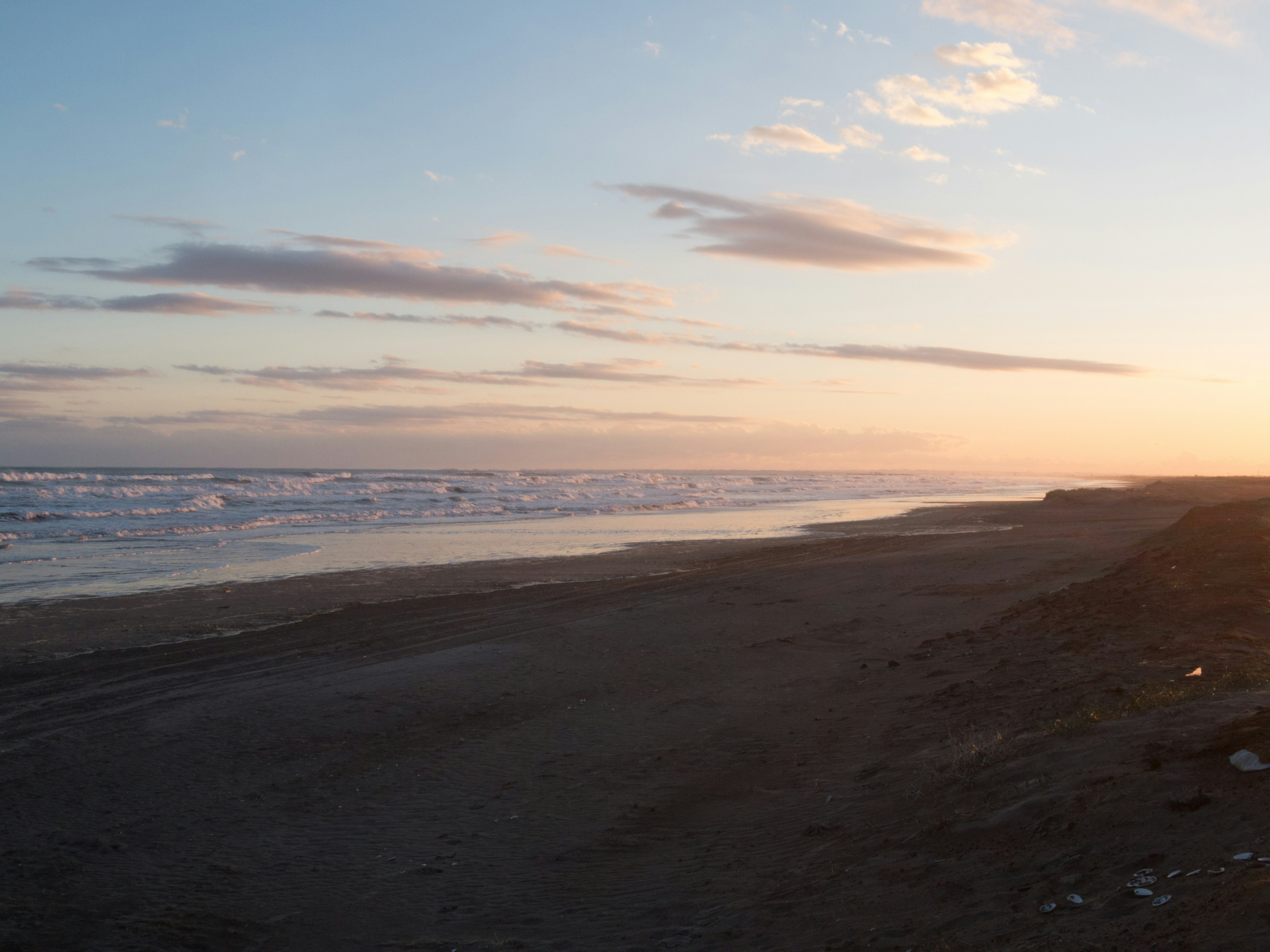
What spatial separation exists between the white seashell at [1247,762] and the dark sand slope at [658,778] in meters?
0.06

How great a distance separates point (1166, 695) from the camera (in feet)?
21.4

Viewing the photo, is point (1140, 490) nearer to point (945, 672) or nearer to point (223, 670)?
point (945, 672)

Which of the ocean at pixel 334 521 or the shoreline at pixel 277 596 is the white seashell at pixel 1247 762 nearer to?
the shoreline at pixel 277 596

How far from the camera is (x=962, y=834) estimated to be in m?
4.80

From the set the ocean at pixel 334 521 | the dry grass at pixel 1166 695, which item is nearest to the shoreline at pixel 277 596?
the ocean at pixel 334 521

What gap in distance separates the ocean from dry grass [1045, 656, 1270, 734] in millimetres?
16558

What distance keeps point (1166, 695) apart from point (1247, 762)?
2315 millimetres

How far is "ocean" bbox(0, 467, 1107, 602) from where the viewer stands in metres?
20.8

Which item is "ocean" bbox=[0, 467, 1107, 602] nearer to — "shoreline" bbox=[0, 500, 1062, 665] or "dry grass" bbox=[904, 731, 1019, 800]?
"shoreline" bbox=[0, 500, 1062, 665]

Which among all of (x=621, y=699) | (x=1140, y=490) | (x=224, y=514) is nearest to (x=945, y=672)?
(x=621, y=699)

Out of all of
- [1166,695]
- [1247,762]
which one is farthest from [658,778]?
[1247,762]

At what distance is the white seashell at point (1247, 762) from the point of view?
433cm

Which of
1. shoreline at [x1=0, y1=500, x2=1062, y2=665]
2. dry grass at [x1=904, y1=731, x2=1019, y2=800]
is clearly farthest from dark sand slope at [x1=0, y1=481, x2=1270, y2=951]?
shoreline at [x1=0, y1=500, x2=1062, y2=665]

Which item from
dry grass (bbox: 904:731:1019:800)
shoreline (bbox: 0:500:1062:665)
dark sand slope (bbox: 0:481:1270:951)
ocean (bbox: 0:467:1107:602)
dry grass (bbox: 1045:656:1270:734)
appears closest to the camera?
dark sand slope (bbox: 0:481:1270:951)
